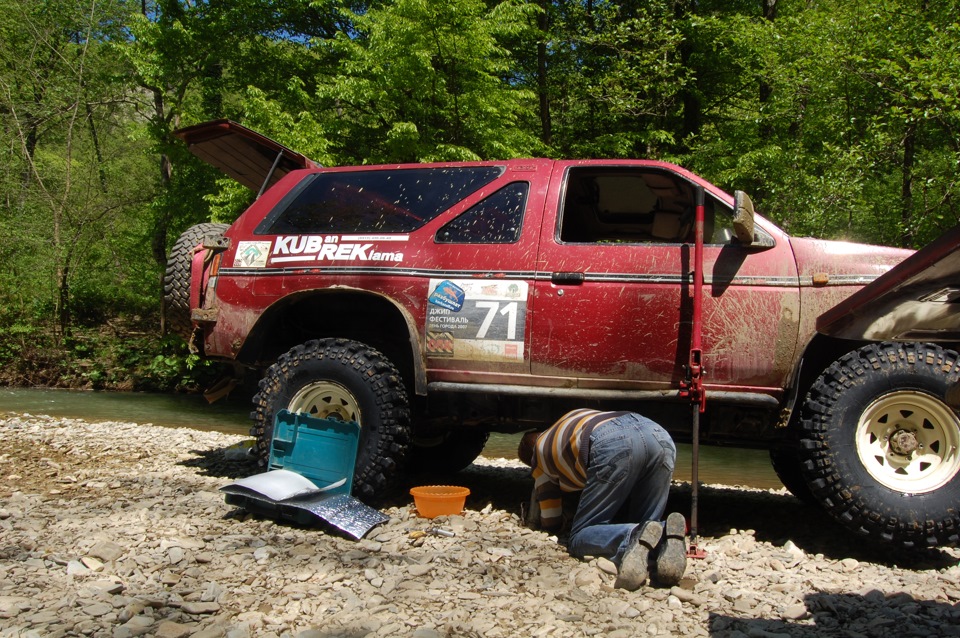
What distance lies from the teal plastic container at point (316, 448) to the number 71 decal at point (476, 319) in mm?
771

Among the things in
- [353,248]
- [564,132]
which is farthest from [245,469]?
[564,132]

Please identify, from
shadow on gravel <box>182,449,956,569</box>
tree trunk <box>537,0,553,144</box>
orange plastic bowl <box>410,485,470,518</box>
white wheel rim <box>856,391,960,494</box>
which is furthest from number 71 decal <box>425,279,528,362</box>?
tree trunk <box>537,0,553,144</box>

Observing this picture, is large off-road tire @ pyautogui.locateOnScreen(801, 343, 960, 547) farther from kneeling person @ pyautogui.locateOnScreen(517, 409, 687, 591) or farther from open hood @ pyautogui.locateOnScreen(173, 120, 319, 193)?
open hood @ pyautogui.locateOnScreen(173, 120, 319, 193)

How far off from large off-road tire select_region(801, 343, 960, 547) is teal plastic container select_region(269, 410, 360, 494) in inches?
108

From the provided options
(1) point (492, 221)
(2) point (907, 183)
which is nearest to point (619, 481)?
(1) point (492, 221)

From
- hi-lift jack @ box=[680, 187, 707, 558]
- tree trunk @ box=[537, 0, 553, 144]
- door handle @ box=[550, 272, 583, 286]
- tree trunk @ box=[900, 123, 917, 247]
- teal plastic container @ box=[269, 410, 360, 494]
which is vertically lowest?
teal plastic container @ box=[269, 410, 360, 494]

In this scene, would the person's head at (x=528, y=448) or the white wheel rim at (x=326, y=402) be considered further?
the white wheel rim at (x=326, y=402)

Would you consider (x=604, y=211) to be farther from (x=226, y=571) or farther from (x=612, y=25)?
(x=612, y=25)

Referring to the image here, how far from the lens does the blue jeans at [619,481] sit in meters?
3.90

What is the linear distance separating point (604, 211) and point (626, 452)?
2.71m

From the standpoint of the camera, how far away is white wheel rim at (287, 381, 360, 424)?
16.3 feet

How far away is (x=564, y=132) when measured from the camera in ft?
65.1

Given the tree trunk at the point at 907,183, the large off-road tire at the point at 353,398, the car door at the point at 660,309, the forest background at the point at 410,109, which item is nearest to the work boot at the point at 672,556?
the car door at the point at 660,309

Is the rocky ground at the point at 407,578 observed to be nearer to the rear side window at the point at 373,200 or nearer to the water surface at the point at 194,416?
the rear side window at the point at 373,200
